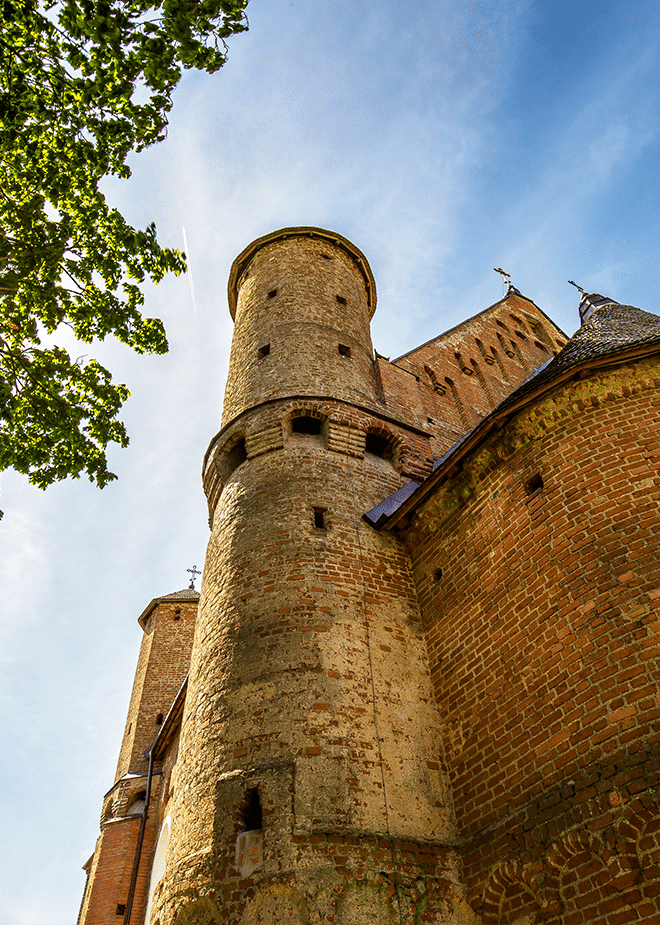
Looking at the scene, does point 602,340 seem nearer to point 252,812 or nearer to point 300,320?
point 300,320

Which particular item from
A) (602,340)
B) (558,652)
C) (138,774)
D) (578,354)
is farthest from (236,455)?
(138,774)

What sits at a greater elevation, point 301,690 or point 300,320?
point 300,320

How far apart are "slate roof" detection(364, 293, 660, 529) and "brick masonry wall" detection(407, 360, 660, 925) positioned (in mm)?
213

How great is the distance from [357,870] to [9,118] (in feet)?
26.3

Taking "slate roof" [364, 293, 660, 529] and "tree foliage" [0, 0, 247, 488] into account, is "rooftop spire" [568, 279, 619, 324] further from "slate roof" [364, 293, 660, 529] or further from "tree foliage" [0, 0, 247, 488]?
"tree foliage" [0, 0, 247, 488]

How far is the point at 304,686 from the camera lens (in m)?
7.56

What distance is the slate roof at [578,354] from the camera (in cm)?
805

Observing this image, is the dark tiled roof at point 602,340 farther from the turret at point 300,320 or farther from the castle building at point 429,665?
the turret at point 300,320

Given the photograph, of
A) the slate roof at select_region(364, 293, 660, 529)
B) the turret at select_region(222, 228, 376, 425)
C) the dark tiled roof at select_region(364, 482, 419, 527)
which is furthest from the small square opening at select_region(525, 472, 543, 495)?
the turret at select_region(222, 228, 376, 425)

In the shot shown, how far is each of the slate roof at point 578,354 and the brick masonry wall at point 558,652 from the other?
0.21m

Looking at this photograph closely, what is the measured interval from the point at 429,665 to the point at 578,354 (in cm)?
461

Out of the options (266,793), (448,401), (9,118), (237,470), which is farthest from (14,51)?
(448,401)

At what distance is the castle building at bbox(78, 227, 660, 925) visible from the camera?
5.95m

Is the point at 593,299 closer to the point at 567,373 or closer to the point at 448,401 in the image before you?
the point at 448,401
